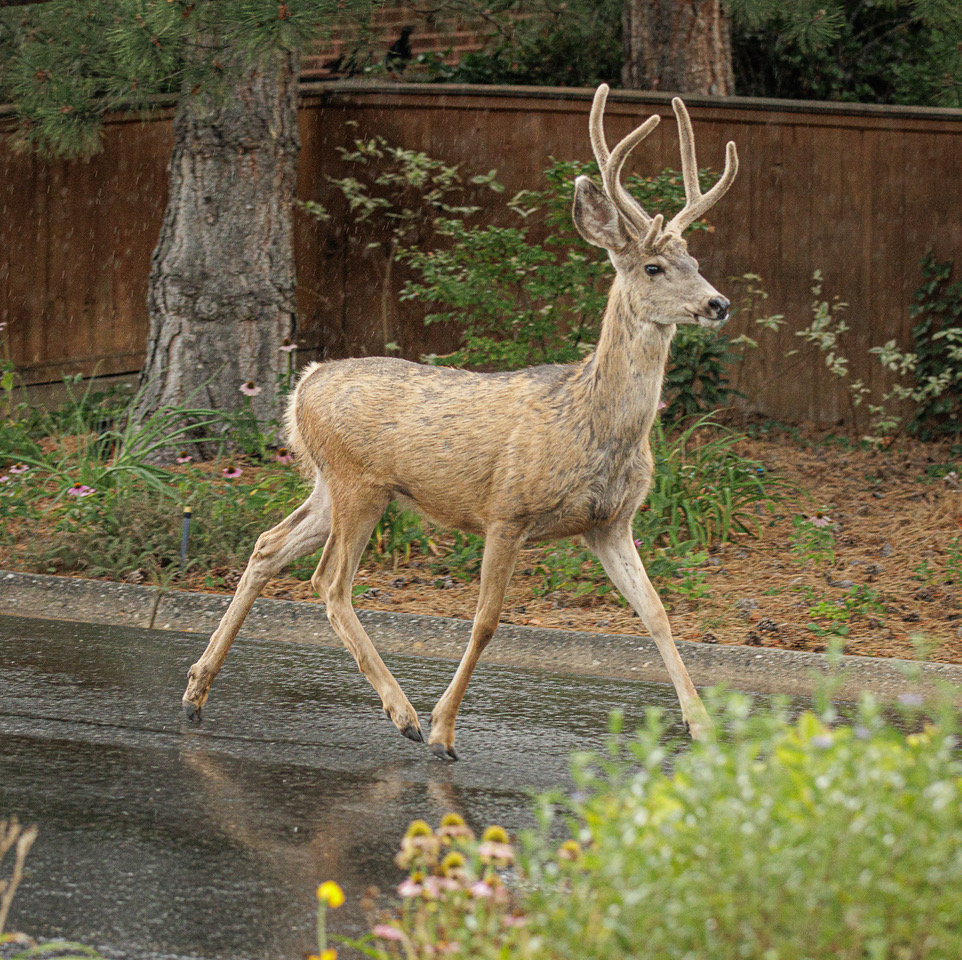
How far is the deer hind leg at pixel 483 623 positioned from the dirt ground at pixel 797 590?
211cm

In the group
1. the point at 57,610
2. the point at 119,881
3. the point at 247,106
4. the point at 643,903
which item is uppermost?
the point at 247,106

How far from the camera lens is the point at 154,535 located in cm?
893

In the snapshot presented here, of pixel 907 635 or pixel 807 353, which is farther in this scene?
pixel 807 353

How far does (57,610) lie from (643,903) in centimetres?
629

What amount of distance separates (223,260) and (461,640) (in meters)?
4.51

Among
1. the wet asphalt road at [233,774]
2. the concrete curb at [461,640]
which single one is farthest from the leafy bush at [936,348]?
the wet asphalt road at [233,774]

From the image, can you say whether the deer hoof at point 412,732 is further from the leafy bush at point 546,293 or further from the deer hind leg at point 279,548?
the leafy bush at point 546,293

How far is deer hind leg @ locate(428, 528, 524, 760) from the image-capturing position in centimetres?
584

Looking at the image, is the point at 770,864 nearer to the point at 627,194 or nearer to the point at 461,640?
the point at 627,194

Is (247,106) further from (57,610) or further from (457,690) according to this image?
(457,690)

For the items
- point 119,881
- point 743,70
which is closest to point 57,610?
point 119,881

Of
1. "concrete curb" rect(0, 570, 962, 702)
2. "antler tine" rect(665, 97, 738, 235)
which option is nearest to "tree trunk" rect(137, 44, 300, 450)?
"concrete curb" rect(0, 570, 962, 702)

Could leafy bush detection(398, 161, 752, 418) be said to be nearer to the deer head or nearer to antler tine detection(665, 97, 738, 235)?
antler tine detection(665, 97, 738, 235)

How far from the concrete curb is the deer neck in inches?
61.3
